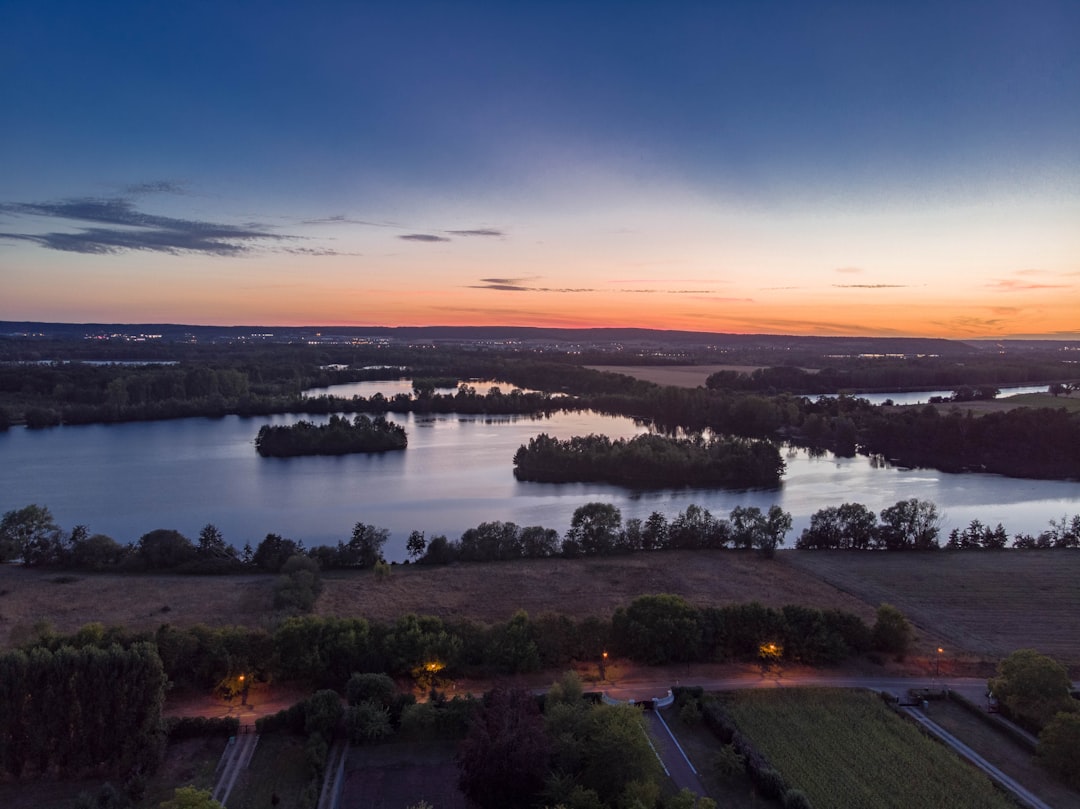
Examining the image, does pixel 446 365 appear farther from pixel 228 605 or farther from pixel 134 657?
pixel 134 657

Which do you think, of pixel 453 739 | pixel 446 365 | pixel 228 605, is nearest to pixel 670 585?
pixel 453 739

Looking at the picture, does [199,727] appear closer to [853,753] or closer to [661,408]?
[853,753]

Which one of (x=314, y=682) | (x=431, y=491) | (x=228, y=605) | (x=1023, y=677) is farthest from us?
(x=431, y=491)

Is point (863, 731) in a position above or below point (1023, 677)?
below

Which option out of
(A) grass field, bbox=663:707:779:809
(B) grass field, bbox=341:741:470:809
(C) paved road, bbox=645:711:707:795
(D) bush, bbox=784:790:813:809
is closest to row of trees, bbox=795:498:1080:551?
(A) grass field, bbox=663:707:779:809

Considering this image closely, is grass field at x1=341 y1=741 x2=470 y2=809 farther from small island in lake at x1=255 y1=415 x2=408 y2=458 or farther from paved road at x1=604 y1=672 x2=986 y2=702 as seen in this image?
small island in lake at x1=255 y1=415 x2=408 y2=458

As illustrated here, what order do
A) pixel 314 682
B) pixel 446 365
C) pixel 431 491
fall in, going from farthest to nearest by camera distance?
pixel 446 365, pixel 431 491, pixel 314 682

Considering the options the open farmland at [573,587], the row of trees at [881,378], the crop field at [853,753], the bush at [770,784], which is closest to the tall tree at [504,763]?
the bush at [770,784]
